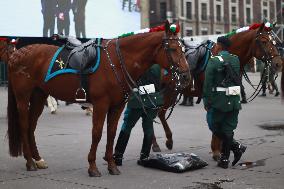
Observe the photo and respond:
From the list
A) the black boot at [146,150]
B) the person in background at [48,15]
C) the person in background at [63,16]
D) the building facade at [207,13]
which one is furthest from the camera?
the building facade at [207,13]

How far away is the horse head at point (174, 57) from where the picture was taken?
691 centimetres

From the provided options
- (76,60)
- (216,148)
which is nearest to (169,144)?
(216,148)

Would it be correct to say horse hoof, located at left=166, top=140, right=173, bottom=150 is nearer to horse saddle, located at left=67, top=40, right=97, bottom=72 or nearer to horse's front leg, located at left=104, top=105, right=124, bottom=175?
horse's front leg, located at left=104, top=105, right=124, bottom=175

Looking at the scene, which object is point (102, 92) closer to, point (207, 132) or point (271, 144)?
point (271, 144)

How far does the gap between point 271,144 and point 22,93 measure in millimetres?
5098

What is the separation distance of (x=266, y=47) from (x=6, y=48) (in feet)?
25.9

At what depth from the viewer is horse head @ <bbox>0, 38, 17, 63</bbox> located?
13883mm

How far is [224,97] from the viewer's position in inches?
306

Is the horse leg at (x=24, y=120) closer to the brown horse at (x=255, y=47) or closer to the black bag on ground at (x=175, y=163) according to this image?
the black bag on ground at (x=175, y=163)

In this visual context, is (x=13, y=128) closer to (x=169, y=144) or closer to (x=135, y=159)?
(x=135, y=159)

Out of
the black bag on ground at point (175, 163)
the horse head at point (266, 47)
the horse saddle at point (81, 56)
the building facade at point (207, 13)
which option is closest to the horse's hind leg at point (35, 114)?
the horse saddle at point (81, 56)

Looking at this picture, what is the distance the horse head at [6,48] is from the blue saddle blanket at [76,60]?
21.5 feet

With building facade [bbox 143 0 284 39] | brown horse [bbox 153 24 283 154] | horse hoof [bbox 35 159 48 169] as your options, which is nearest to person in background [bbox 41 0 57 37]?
brown horse [bbox 153 24 283 154]

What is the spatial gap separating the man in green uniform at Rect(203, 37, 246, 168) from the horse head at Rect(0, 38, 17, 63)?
7585mm
